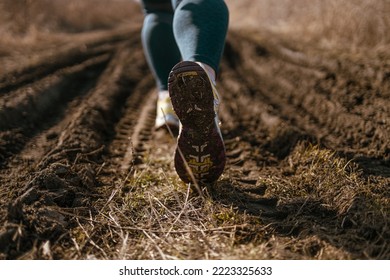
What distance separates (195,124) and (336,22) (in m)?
4.56

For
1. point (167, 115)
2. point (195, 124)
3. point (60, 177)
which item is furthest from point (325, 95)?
point (60, 177)

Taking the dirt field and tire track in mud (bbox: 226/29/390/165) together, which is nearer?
the dirt field

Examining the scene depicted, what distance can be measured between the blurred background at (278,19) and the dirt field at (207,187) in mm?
847

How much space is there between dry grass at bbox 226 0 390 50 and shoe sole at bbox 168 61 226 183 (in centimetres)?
329

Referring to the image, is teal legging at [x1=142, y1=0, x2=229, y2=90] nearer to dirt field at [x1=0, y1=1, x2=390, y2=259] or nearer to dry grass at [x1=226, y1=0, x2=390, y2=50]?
dirt field at [x1=0, y1=1, x2=390, y2=259]

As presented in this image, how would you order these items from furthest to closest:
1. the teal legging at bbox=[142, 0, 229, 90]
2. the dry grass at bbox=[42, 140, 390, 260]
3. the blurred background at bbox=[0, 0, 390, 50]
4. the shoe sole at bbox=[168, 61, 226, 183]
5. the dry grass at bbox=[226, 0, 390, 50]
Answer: the blurred background at bbox=[0, 0, 390, 50] → the dry grass at bbox=[226, 0, 390, 50] → the teal legging at bbox=[142, 0, 229, 90] → the shoe sole at bbox=[168, 61, 226, 183] → the dry grass at bbox=[42, 140, 390, 260]

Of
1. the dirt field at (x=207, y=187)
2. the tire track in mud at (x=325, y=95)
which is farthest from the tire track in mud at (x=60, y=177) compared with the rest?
the tire track in mud at (x=325, y=95)

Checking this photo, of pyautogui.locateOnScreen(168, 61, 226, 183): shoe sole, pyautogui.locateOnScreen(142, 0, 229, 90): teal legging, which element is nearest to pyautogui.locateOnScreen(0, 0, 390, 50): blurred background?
pyautogui.locateOnScreen(142, 0, 229, 90): teal legging

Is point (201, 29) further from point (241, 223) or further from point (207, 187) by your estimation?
point (241, 223)

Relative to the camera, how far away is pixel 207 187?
68.4 inches

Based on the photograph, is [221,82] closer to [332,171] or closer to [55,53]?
[55,53]

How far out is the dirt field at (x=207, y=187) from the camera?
1387mm

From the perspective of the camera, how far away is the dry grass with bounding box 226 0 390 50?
4.56 meters

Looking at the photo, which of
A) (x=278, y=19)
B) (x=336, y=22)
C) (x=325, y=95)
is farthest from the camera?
(x=278, y=19)
